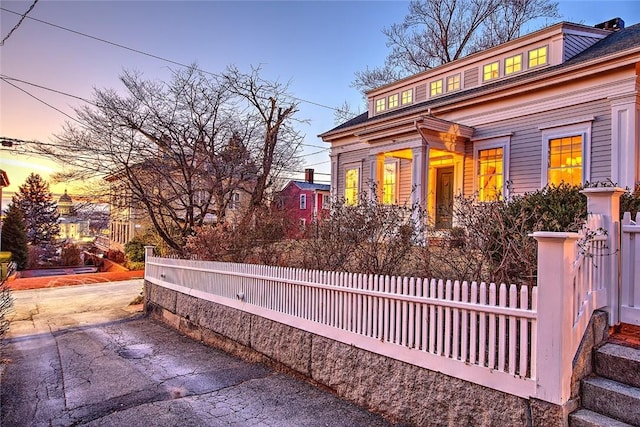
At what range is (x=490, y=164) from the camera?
1038 centimetres

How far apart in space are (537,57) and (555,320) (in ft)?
32.8

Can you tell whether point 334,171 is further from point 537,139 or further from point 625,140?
point 625,140

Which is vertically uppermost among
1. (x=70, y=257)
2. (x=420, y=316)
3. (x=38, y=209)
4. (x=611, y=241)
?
(x=38, y=209)

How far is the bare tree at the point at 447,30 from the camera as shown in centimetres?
1892

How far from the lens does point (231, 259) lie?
7453 millimetres

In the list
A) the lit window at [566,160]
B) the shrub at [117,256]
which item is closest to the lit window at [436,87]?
the lit window at [566,160]

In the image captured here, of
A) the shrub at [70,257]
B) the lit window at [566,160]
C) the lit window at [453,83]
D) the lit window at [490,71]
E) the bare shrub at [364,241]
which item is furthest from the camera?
the shrub at [70,257]

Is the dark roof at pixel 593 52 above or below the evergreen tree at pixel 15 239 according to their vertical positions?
above

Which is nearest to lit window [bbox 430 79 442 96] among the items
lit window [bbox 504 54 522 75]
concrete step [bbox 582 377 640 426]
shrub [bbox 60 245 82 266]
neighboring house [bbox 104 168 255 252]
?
lit window [bbox 504 54 522 75]

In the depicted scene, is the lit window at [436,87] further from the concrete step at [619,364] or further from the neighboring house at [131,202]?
the concrete step at [619,364]

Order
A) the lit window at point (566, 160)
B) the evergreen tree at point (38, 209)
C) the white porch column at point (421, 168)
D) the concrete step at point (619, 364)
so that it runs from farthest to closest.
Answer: the evergreen tree at point (38, 209), the white porch column at point (421, 168), the lit window at point (566, 160), the concrete step at point (619, 364)

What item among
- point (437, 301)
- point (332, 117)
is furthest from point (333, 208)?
point (332, 117)

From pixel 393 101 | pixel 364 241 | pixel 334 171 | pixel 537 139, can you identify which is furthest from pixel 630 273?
pixel 334 171

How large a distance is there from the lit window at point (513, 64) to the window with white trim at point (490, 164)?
7.24 feet
